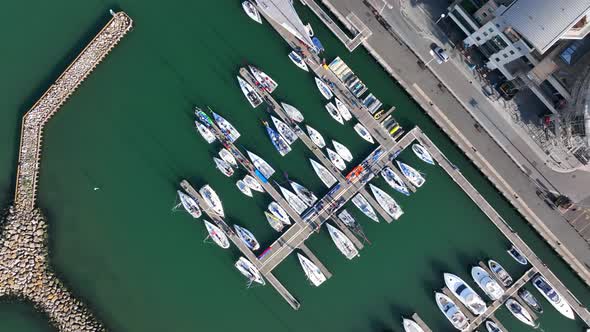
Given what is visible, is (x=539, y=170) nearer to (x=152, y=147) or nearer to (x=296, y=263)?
(x=296, y=263)

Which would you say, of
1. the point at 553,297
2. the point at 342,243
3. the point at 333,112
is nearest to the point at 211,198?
the point at 342,243

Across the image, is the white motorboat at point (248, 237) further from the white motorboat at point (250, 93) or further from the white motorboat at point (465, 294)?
the white motorboat at point (465, 294)

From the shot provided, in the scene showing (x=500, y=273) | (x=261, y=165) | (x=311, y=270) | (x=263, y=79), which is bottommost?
(x=500, y=273)

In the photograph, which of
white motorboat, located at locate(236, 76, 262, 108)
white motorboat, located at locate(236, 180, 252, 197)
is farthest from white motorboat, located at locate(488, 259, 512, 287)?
white motorboat, located at locate(236, 76, 262, 108)

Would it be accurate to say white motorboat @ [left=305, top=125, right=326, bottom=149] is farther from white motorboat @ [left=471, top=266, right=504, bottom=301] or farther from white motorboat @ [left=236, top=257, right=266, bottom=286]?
white motorboat @ [left=471, top=266, right=504, bottom=301]

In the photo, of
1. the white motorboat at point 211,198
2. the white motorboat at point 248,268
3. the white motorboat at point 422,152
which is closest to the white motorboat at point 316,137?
the white motorboat at point 422,152

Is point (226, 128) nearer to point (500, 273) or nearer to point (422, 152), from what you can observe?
point (422, 152)

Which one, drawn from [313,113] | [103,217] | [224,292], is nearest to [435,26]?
[313,113]
